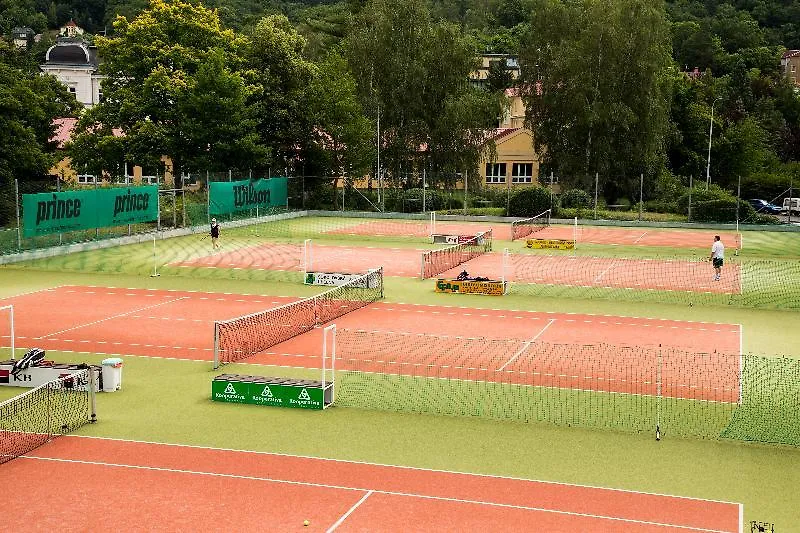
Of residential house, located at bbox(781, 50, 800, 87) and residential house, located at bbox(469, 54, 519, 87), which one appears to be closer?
residential house, located at bbox(469, 54, 519, 87)

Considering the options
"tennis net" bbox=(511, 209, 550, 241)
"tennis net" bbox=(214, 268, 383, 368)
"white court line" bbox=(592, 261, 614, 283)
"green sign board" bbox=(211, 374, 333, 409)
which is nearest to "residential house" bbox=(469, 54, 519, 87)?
"tennis net" bbox=(511, 209, 550, 241)

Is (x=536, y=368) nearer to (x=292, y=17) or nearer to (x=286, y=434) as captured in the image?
(x=286, y=434)

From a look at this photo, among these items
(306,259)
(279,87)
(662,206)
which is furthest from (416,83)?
(306,259)

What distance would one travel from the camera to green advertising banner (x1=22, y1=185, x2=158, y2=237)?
44.4 m

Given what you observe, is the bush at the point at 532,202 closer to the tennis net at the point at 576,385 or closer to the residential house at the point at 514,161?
the residential house at the point at 514,161

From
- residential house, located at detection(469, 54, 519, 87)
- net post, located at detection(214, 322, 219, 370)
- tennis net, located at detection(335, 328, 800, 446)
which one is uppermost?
residential house, located at detection(469, 54, 519, 87)

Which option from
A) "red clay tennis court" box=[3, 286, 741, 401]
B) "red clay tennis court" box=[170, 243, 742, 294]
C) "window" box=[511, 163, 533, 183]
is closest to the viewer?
"red clay tennis court" box=[3, 286, 741, 401]

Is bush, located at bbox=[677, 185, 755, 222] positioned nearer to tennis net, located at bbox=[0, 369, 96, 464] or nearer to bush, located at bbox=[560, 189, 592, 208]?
bush, located at bbox=[560, 189, 592, 208]

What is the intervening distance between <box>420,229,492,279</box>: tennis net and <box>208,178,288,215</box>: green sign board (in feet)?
59.1

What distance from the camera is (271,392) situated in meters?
20.6

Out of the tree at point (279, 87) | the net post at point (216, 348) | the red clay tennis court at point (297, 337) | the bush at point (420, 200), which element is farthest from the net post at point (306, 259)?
the bush at point (420, 200)

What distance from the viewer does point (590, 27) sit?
7506 cm

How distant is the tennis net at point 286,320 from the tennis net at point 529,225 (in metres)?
22.6

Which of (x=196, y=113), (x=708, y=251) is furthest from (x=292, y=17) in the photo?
(x=708, y=251)
